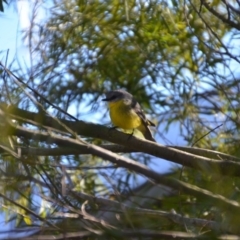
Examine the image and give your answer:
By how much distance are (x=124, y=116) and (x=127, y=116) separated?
11 millimetres

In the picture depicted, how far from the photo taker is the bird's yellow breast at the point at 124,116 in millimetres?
2695

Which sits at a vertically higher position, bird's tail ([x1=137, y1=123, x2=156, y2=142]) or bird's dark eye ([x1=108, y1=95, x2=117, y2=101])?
bird's dark eye ([x1=108, y1=95, x2=117, y2=101])

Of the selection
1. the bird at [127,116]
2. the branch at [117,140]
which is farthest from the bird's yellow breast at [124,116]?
the branch at [117,140]

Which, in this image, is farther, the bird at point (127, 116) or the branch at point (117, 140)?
the bird at point (127, 116)

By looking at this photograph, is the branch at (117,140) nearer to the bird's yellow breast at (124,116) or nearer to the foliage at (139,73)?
the foliage at (139,73)

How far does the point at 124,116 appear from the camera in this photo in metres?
2.72

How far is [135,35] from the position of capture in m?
3.19

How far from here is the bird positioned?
2699 millimetres

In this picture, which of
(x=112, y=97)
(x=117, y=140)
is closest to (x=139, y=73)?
(x=112, y=97)

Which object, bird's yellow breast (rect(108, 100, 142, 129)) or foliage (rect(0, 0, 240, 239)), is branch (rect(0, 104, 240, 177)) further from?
bird's yellow breast (rect(108, 100, 142, 129))

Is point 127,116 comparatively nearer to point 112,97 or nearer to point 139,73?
point 112,97

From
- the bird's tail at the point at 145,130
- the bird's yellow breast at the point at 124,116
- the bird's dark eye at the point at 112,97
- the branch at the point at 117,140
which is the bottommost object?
the branch at the point at 117,140

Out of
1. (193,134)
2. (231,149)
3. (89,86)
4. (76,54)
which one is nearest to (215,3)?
(231,149)

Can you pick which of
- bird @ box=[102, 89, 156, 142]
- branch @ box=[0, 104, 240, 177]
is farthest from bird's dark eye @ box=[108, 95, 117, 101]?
branch @ box=[0, 104, 240, 177]
